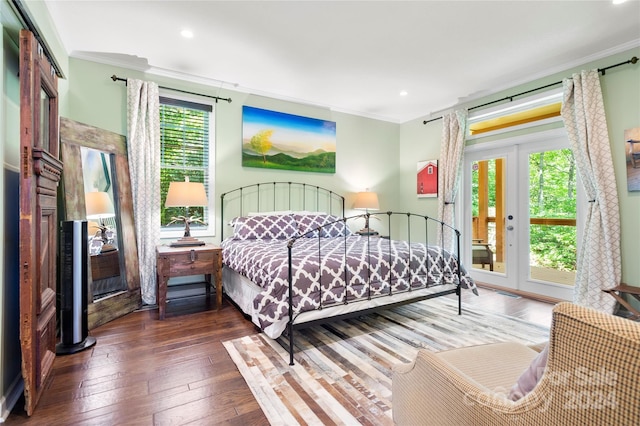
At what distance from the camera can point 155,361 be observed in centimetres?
213

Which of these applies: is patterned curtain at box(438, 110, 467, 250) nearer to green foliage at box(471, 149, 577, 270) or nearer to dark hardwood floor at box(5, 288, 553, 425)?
green foliage at box(471, 149, 577, 270)

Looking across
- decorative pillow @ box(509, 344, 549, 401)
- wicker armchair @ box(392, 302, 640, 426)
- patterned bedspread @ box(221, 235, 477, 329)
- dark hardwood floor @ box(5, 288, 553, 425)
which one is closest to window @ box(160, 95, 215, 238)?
patterned bedspread @ box(221, 235, 477, 329)

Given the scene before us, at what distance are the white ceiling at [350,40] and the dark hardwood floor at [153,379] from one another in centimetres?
264

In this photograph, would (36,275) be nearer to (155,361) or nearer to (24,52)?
(155,361)

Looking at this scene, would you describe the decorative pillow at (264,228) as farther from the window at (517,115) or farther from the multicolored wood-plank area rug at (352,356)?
the window at (517,115)

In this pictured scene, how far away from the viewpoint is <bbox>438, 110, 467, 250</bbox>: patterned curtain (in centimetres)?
440

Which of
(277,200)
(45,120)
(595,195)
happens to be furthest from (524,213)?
(45,120)

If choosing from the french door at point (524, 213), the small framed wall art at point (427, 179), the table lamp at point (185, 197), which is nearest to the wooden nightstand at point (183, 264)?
the table lamp at point (185, 197)

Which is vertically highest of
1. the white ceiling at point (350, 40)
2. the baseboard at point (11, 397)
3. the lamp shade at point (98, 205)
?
the white ceiling at point (350, 40)

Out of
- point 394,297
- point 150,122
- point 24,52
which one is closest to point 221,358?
point 394,297

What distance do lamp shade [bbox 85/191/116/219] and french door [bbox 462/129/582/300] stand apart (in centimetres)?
446

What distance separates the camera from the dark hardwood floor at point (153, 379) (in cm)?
157

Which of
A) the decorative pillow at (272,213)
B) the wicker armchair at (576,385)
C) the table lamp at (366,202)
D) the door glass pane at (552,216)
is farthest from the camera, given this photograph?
the table lamp at (366,202)

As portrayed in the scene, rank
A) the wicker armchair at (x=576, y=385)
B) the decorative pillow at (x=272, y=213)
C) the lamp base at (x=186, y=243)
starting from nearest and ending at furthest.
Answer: the wicker armchair at (x=576, y=385) → the lamp base at (x=186, y=243) → the decorative pillow at (x=272, y=213)
